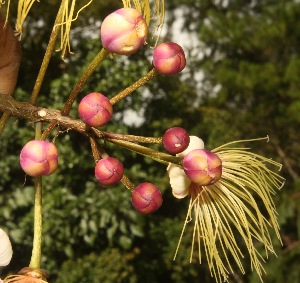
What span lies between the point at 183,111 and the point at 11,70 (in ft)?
5.09

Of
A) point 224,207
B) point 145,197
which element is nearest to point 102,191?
point 224,207

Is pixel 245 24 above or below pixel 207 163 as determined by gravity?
above

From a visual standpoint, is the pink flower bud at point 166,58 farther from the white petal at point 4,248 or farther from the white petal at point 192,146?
the white petal at point 4,248

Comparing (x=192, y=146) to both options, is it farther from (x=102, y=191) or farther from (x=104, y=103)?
(x=102, y=191)

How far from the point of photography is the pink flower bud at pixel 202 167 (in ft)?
2.32

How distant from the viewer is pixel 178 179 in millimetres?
823

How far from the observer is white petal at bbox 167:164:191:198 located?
2.69ft

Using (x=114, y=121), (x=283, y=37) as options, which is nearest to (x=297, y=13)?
(x=283, y=37)

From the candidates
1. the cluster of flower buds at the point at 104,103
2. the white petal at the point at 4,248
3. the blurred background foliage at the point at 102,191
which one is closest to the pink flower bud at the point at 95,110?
the cluster of flower buds at the point at 104,103

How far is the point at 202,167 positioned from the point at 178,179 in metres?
0.12

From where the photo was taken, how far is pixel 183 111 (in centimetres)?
238

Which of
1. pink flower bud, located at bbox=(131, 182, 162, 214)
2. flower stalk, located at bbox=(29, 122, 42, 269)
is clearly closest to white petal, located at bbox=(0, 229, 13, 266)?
flower stalk, located at bbox=(29, 122, 42, 269)

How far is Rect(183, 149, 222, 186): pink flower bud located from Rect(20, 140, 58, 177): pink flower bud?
129mm

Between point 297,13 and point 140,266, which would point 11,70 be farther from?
point 297,13
